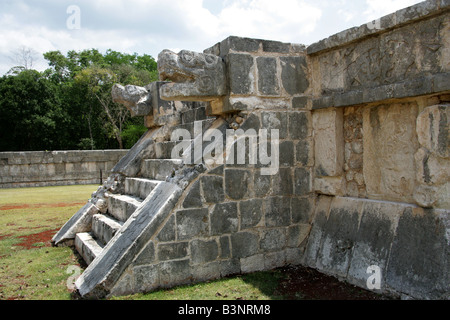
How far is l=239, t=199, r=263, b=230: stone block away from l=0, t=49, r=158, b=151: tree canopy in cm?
2249

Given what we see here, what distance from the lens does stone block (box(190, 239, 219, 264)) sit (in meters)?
3.89

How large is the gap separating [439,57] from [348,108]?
1133 millimetres

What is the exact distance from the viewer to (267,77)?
14.2 ft

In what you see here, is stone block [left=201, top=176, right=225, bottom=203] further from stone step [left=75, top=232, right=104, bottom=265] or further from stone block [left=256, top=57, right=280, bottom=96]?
stone step [left=75, top=232, right=104, bottom=265]

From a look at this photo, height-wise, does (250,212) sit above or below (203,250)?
above

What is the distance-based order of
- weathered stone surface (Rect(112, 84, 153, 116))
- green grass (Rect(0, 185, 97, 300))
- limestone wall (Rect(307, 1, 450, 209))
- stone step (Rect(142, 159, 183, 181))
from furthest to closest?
1. weathered stone surface (Rect(112, 84, 153, 116))
2. stone step (Rect(142, 159, 183, 181))
3. green grass (Rect(0, 185, 97, 300))
4. limestone wall (Rect(307, 1, 450, 209))

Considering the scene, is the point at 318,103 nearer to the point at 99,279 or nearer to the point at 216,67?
the point at 216,67

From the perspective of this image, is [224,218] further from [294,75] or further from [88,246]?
[88,246]

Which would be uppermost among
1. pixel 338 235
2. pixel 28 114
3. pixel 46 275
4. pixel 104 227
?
pixel 28 114

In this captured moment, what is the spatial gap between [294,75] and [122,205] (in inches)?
113

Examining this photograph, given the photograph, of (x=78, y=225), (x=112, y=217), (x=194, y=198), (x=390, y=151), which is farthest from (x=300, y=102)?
(x=78, y=225)

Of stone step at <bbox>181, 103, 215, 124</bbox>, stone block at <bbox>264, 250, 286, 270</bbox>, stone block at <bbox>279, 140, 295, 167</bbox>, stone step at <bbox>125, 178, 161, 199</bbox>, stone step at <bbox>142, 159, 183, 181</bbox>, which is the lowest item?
stone block at <bbox>264, 250, 286, 270</bbox>

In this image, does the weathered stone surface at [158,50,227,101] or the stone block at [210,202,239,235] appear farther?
the weathered stone surface at [158,50,227,101]

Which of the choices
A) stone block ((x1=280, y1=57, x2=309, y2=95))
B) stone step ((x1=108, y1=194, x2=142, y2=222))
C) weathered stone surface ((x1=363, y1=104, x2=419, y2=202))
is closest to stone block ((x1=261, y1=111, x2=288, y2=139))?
stone block ((x1=280, y1=57, x2=309, y2=95))
